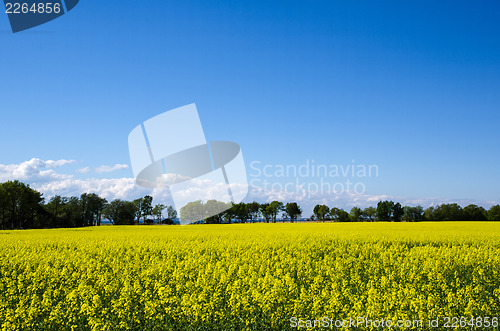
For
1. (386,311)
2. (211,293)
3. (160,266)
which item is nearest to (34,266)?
(160,266)

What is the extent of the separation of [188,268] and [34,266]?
6.72 metres

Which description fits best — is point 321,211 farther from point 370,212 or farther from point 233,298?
point 233,298

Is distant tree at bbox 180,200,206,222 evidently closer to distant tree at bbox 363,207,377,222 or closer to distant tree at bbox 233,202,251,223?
distant tree at bbox 233,202,251,223

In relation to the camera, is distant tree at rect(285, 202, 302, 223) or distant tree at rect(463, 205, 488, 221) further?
distant tree at rect(285, 202, 302, 223)

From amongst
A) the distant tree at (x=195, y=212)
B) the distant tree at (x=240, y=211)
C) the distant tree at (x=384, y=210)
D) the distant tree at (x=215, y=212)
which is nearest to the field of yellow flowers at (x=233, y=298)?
the distant tree at (x=215, y=212)

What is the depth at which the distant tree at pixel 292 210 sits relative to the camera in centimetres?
14300

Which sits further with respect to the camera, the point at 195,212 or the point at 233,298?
the point at 195,212

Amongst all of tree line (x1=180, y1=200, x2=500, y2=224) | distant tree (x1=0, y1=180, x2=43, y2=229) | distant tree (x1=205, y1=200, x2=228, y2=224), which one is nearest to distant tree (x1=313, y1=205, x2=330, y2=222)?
tree line (x1=180, y1=200, x2=500, y2=224)

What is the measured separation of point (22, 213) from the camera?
273ft

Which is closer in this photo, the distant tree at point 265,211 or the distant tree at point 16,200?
the distant tree at point 16,200

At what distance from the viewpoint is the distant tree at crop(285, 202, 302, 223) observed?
469ft

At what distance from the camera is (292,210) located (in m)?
144

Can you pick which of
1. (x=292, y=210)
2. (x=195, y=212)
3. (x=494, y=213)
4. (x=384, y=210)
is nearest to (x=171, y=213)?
(x=195, y=212)

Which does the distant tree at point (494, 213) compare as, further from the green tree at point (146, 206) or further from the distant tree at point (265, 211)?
the green tree at point (146, 206)
